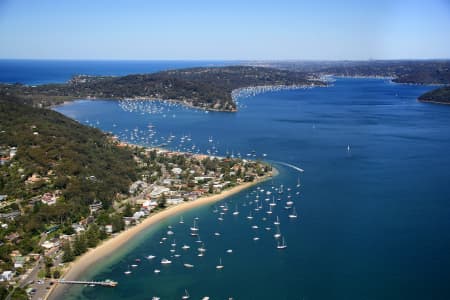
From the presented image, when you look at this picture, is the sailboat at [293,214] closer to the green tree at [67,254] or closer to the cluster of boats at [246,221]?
the cluster of boats at [246,221]

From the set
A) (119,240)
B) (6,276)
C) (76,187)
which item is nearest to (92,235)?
(119,240)

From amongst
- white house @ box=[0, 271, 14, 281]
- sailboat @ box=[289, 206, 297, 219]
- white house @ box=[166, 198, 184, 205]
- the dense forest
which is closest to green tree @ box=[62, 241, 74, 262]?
the dense forest

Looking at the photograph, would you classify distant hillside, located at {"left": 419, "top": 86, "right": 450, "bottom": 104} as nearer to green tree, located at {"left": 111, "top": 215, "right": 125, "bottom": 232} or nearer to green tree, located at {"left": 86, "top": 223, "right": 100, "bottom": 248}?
green tree, located at {"left": 111, "top": 215, "right": 125, "bottom": 232}

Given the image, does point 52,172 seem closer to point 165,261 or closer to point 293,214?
point 165,261

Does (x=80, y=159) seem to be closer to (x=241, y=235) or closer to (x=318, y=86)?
(x=241, y=235)

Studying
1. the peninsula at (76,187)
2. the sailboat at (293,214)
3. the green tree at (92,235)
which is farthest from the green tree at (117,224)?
the sailboat at (293,214)
